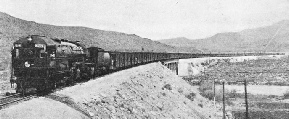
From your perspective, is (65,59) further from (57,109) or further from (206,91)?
(206,91)

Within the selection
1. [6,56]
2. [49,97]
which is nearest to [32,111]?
[49,97]

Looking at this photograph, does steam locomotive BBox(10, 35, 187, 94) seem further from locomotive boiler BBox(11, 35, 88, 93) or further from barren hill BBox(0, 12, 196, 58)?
barren hill BBox(0, 12, 196, 58)

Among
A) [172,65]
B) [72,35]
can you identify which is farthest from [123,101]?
[72,35]

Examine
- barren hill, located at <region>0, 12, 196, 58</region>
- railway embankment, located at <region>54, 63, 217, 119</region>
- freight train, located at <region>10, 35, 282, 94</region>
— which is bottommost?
railway embankment, located at <region>54, 63, 217, 119</region>

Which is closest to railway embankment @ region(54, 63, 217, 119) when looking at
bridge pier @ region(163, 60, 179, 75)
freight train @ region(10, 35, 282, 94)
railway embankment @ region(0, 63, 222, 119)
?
railway embankment @ region(0, 63, 222, 119)

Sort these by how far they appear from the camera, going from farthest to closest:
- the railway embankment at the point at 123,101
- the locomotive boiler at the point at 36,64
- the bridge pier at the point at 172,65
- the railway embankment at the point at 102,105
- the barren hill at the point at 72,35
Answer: the barren hill at the point at 72,35, the bridge pier at the point at 172,65, the locomotive boiler at the point at 36,64, the railway embankment at the point at 123,101, the railway embankment at the point at 102,105

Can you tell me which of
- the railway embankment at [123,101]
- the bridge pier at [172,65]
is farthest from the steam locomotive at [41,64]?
the bridge pier at [172,65]

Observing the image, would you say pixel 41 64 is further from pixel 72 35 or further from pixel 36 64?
pixel 72 35

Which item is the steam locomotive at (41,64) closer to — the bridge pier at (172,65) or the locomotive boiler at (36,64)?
the locomotive boiler at (36,64)
